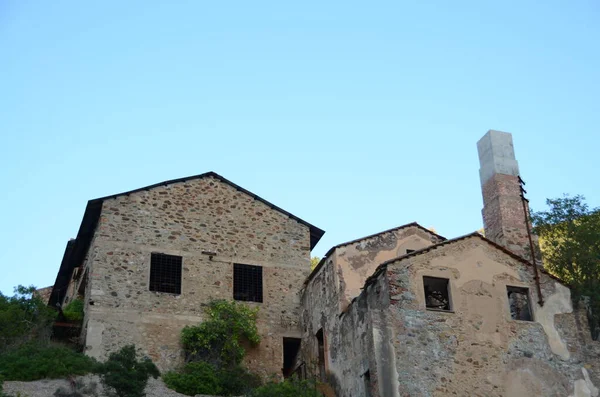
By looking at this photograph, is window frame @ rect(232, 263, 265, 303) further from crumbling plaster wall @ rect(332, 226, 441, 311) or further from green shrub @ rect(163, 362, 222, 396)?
crumbling plaster wall @ rect(332, 226, 441, 311)

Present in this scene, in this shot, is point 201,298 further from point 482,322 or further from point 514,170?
point 514,170

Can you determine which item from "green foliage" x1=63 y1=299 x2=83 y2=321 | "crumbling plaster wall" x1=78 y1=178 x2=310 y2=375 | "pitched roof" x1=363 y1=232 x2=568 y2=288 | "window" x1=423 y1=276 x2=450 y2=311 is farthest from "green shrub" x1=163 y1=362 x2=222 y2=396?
"window" x1=423 y1=276 x2=450 y2=311

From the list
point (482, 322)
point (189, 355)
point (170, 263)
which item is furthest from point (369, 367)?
point (170, 263)

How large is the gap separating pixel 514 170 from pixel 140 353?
14.1m

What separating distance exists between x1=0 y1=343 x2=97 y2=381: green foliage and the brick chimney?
44.7 ft

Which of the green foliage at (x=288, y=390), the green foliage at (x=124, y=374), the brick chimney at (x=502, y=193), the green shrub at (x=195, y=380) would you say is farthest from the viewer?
the brick chimney at (x=502, y=193)

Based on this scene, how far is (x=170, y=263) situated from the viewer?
27.3 meters

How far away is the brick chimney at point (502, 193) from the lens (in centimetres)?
2630

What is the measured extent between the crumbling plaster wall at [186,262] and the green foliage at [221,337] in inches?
17.8

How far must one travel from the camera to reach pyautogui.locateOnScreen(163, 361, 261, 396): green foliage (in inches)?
922

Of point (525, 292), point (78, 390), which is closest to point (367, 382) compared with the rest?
point (525, 292)

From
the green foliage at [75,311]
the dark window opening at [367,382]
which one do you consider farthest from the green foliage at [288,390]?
the green foliage at [75,311]

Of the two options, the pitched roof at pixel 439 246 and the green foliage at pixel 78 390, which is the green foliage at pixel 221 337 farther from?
the pitched roof at pixel 439 246

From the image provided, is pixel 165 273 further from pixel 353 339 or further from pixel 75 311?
pixel 353 339
